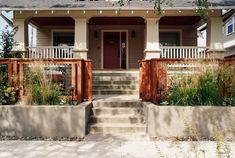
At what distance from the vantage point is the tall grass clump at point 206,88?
7.93m

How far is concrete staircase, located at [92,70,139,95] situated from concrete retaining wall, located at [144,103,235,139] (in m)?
4.77

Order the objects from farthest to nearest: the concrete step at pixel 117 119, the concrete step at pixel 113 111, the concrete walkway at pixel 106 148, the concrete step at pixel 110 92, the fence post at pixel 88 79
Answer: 1. the concrete step at pixel 110 92
2. the fence post at pixel 88 79
3. the concrete step at pixel 113 111
4. the concrete step at pixel 117 119
5. the concrete walkway at pixel 106 148

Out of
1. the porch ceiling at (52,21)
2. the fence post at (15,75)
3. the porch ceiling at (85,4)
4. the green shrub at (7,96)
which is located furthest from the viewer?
the porch ceiling at (52,21)

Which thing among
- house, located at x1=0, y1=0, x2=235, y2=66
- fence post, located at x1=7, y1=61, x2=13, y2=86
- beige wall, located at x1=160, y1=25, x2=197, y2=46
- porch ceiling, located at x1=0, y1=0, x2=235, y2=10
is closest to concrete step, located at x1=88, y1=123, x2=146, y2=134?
fence post, located at x1=7, y1=61, x2=13, y2=86

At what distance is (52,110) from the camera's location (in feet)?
25.6

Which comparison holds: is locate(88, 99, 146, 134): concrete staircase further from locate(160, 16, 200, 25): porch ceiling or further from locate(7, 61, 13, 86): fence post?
locate(160, 16, 200, 25): porch ceiling

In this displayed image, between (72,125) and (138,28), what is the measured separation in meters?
11.7

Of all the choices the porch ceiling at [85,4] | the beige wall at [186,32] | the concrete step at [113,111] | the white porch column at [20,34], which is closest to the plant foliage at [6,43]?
the white porch column at [20,34]

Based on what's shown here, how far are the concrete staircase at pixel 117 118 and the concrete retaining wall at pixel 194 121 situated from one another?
0.57m

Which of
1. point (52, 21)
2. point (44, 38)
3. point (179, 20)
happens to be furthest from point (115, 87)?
point (44, 38)

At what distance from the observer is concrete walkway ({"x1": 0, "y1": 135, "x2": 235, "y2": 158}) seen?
6.11 m

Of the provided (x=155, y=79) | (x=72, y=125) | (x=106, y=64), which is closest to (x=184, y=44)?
(x=106, y=64)

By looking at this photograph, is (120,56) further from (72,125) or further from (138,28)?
(72,125)

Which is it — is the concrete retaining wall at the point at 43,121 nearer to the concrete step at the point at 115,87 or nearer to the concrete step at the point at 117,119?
the concrete step at the point at 117,119
